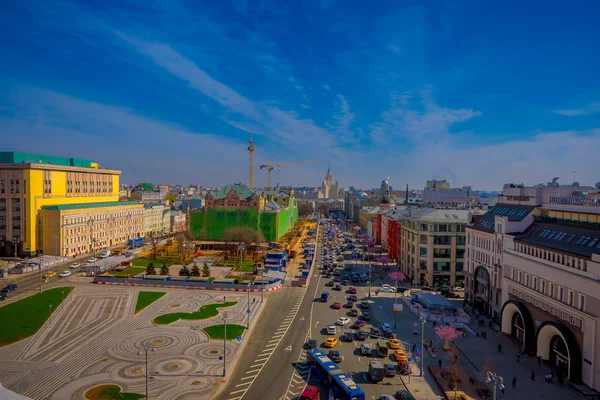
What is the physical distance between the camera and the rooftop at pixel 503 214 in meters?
55.1

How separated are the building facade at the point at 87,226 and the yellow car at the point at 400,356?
87457 millimetres

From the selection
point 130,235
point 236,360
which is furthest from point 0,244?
point 236,360

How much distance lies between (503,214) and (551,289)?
63.2 feet

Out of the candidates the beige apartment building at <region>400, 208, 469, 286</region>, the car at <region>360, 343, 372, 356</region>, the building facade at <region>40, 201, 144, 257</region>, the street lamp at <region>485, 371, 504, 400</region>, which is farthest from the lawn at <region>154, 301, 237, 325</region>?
the building facade at <region>40, 201, 144, 257</region>

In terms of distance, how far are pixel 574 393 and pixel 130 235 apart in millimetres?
125842

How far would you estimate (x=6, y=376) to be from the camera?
119ft

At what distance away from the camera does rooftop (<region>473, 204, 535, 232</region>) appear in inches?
2168

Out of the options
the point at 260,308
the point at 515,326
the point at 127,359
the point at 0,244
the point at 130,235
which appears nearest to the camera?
the point at 127,359

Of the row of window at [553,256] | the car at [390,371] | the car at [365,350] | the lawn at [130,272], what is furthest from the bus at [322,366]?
the lawn at [130,272]

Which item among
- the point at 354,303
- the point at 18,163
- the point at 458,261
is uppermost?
the point at 18,163

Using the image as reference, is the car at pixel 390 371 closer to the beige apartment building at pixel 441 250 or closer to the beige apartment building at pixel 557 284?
the beige apartment building at pixel 557 284

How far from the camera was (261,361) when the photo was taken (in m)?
41.1

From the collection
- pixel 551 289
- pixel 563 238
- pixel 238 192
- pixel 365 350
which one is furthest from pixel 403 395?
pixel 238 192

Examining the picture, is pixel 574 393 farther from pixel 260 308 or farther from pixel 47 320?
pixel 47 320
